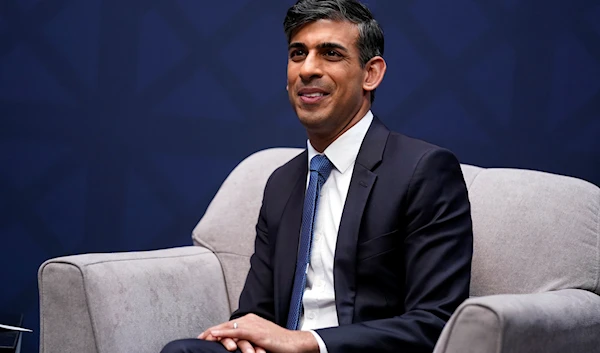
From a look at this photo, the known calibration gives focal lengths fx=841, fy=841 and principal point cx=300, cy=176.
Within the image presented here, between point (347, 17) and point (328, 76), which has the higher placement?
point (347, 17)

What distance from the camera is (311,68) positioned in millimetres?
2119

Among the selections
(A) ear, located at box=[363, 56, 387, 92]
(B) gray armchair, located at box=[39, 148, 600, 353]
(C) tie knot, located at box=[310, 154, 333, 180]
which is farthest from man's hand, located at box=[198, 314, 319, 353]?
(A) ear, located at box=[363, 56, 387, 92]

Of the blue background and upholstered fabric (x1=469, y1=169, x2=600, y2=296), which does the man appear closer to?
upholstered fabric (x1=469, y1=169, x2=600, y2=296)

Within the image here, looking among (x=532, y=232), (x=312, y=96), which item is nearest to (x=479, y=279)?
(x=532, y=232)

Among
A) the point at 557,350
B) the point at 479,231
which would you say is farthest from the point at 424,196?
the point at 557,350

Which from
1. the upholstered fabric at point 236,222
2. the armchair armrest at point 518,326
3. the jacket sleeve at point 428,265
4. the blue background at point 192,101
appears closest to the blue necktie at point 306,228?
the jacket sleeve at point 428,265

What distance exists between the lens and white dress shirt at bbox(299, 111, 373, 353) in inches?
81.5

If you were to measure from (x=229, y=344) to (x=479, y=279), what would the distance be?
71 centimetres

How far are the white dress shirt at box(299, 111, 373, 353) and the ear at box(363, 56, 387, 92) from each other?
0.08m

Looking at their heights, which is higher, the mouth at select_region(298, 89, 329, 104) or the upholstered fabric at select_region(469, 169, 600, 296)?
the mouth at select_region(298, 89, 329, 104)

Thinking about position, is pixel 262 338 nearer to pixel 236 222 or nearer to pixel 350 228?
pixel 350 228

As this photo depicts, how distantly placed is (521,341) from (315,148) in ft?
2.66

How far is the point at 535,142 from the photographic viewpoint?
304 centimetres

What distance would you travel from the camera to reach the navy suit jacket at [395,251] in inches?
73.4
